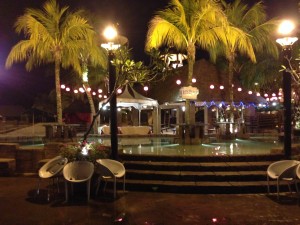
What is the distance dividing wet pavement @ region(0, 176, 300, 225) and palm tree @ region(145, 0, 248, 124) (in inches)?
267

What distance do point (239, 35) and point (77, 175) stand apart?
8616 mm

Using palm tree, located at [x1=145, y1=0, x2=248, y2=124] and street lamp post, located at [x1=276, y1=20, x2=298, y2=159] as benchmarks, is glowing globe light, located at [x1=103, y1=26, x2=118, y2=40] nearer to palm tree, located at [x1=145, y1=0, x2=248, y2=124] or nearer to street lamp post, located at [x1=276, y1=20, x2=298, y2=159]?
street lamp post, located at [x1=276, y1=20, x2=298, y2=159]

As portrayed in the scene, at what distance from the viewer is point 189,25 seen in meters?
13.3

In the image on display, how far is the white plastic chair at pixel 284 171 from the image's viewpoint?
7184mm

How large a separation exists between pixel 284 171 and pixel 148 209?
2.87 meters

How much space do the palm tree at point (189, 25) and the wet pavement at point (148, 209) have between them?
6794 millimetres

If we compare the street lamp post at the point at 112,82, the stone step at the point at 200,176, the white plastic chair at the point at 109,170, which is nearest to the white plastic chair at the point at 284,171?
the stone step at the point at 200,176

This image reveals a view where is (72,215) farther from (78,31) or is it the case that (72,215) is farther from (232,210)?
(78,31)

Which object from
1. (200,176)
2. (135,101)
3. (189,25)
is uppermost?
(189,25)

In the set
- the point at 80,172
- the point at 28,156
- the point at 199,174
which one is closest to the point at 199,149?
the point at 199,174

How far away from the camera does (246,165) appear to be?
877cm

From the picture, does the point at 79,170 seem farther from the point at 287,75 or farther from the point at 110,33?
the point at 287,75

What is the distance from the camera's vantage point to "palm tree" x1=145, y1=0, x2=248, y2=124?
41.6 ft

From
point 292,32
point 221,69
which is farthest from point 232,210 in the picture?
point 221,69
